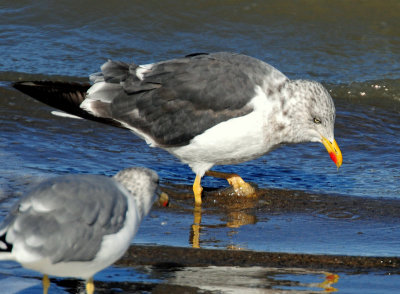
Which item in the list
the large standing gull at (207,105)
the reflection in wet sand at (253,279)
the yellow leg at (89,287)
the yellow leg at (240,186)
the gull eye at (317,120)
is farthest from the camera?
the yellow leg at (240,186)

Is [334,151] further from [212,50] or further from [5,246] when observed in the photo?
[212,50]

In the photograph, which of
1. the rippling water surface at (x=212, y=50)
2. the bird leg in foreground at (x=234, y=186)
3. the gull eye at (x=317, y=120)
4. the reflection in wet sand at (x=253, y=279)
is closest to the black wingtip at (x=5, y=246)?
the reflection in wet sand at (x=253, y=279)

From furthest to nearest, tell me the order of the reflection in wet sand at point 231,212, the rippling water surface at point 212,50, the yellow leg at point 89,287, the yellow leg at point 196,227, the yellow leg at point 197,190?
the rippling water surface at point 212,50, the yellow leg at point 197,190, the reflection in wet sand at point 231,212, the yellow leg at point 196,227, the yellow leg at point 89,287

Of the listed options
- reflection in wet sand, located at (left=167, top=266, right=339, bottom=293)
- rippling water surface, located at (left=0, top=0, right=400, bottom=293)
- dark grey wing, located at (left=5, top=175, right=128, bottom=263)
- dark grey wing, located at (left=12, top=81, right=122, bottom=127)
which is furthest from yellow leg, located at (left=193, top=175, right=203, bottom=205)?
dark grey wing, located at (left=5, top=175, right=128, bottom=263)

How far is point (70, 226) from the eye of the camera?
369 cm

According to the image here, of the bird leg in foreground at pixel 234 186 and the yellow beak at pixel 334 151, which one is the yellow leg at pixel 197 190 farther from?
the yellow beak at pixel 334 151

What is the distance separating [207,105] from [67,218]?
2.48 meters

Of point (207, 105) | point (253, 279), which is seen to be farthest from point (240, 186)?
point (253, 279)

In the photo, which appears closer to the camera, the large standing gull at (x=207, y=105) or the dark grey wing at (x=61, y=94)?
the large standing gull at (x=207, y=105)

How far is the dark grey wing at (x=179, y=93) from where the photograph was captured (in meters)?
5.93

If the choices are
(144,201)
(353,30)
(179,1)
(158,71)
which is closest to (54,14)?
(179,1)

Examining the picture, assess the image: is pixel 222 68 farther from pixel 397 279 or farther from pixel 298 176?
pixel 397 279

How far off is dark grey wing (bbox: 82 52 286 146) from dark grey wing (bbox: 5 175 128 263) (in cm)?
221

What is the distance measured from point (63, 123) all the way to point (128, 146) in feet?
2.78
